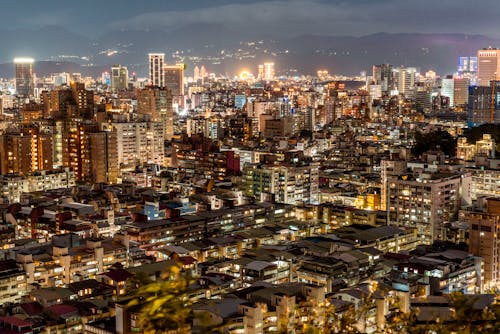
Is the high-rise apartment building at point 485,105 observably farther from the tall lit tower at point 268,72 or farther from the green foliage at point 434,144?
the tall lit tower at point 268,72

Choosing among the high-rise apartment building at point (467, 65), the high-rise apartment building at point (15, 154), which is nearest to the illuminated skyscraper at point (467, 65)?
the high-rise apartment building at point (467, 65)

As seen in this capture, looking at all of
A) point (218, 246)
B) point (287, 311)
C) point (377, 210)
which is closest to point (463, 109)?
point (377, 210)

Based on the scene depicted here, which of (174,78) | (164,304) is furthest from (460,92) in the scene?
(164,304)

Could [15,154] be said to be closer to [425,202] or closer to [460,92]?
[425,202]

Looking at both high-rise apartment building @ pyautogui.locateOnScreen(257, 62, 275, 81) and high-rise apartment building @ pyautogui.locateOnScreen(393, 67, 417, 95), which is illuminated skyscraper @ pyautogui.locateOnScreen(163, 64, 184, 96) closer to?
high-rise apartment building @ pyautogui.locateOnScreen(393, 67, 417, 95)

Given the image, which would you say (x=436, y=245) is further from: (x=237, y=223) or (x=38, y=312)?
(x=38, y=312)
